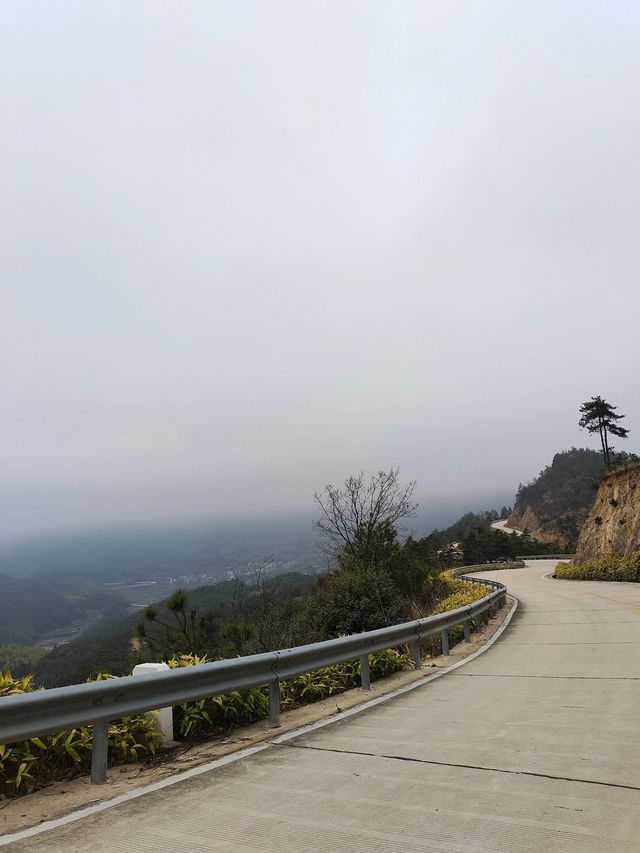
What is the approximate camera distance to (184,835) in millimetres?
3605

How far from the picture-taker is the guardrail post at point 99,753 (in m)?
4.76

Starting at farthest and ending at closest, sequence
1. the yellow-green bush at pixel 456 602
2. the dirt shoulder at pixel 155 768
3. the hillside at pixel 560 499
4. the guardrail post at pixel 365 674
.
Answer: the hillside at pixel 560 499
the yellow-green bush at pixel 456 602
the guardrail post at pixel 365 674
the dirt shoulder at pixel 155 768

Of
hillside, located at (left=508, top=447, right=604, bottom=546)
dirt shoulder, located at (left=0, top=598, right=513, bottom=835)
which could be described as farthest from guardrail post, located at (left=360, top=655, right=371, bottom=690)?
hillside, located at (left=508, top=447, right=604, bottom=546)

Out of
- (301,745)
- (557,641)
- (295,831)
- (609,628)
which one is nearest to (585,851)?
(295,831)

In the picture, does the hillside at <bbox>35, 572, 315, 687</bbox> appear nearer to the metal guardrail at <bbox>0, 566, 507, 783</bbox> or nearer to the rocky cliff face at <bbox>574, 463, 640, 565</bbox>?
the metal guardrail at <bbox>0, 566, 507, 783</bbox>

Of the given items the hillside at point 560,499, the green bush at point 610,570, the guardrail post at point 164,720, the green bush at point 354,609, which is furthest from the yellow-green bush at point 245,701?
the hillside at point 560,499

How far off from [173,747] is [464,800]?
3.01 meters

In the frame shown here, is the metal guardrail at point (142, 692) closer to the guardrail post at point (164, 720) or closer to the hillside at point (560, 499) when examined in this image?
the guardrail post at point (164, 720)

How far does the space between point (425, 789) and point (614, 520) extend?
4075 centimetres

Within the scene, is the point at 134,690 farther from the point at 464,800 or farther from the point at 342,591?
the point at 342,591

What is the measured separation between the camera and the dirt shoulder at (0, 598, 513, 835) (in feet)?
13.7

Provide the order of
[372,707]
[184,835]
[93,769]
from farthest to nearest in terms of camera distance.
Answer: [372,707] → [93,769] → [184,835]

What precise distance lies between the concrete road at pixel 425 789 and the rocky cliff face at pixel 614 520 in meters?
33.6

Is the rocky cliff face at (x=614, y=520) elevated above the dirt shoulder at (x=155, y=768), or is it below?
above
